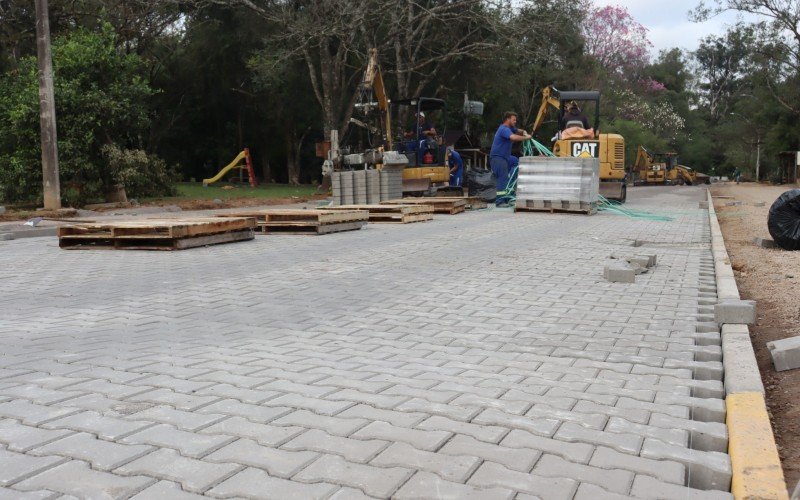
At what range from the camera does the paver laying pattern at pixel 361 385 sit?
2932 mm

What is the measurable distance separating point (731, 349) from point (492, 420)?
2.15 m

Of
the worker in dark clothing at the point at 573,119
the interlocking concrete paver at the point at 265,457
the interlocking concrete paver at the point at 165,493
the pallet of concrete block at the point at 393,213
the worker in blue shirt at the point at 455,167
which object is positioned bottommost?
the interlocking concrete paver at the point at 165,493

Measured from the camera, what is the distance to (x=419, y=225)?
1558cm

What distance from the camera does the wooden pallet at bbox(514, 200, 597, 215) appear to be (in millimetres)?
18062

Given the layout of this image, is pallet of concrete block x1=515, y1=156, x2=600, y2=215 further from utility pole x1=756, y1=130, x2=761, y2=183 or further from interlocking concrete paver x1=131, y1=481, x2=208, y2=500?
utility pole x1=756, y1=130, x2=761, y2=183

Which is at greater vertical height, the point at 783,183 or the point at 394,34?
the point at 394,34

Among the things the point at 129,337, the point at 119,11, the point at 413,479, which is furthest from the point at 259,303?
the point at 119,11

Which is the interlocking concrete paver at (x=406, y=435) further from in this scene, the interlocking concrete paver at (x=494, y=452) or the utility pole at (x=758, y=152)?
the utility pole at (x=758, y=152)

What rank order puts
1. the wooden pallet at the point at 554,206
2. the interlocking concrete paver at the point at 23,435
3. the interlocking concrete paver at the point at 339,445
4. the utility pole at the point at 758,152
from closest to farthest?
the interlocking concrete paver at the point at 339,445
the interlocking concrete paver at the point at 23,435
the wooden pallet at the point at 554,206
the utility pole at the point at 758,152

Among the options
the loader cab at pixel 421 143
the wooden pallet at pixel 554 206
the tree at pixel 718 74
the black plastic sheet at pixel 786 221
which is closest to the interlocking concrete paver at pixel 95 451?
the black plastic sheet at pixel 786 221

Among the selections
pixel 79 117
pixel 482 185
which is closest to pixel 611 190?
pixel 482 185

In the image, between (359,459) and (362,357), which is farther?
(362,357)

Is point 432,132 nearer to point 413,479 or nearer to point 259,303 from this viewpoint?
point 259,303

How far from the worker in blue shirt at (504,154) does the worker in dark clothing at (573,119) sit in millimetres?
2191
